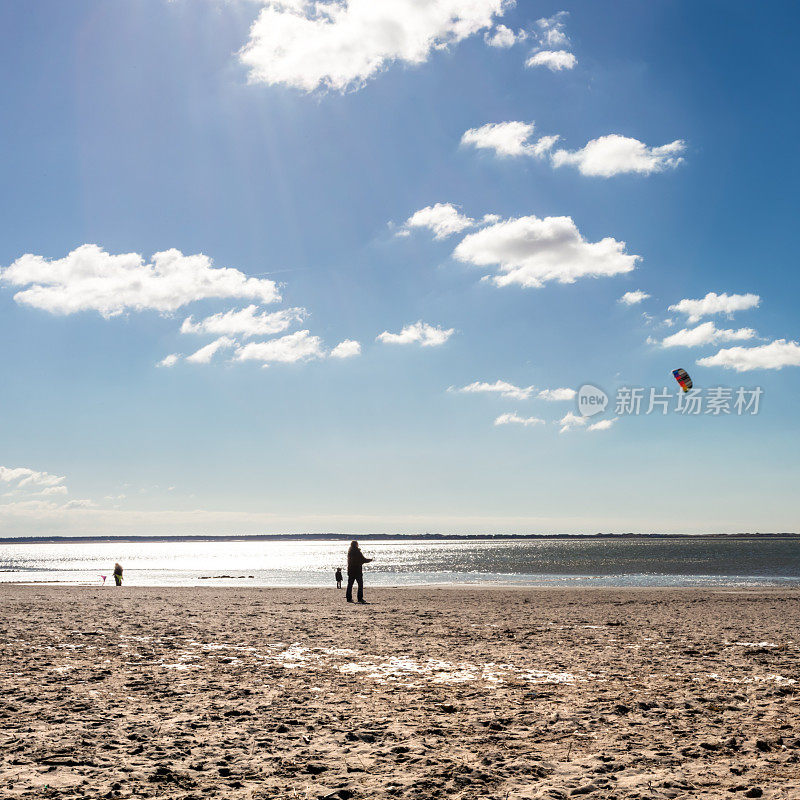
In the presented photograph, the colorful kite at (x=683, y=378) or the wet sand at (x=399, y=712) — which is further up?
the colorful kite at (x=683, y=378)

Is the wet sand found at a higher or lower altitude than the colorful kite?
lower

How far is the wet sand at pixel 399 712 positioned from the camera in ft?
18.7

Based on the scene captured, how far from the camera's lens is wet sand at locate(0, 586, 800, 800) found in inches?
225

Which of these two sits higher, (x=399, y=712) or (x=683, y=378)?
(x=683, y=378)

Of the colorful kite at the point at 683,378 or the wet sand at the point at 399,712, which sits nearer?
the wet sand at the point at 399,712

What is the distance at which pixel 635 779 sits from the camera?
571 cm

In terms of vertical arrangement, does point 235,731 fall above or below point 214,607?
above

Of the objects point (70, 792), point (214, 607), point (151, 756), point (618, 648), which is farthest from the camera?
point (214, 607)

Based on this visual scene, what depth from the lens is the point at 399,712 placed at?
7.98 metres

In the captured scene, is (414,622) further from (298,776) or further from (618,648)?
(298,776)

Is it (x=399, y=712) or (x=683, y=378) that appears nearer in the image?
(x=399, y=712)

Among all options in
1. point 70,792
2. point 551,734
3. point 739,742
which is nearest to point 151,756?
point 70,792

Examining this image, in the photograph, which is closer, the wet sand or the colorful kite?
the wet sand

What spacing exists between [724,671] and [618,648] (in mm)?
2574
